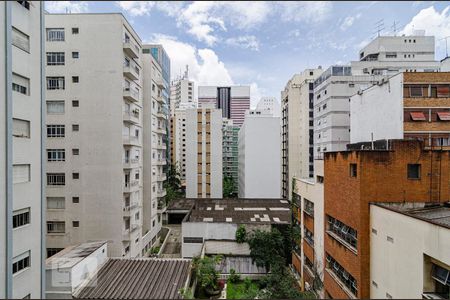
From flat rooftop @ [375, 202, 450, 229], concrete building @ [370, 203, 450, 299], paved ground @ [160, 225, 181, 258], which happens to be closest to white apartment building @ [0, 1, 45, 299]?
concrete building @ [370, 203, 450, 299]

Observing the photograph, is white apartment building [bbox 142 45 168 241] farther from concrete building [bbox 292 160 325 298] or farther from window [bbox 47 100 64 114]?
concrete building [bbox 292 160 325 298]

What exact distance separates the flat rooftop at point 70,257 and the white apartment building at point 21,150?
828 millimetres

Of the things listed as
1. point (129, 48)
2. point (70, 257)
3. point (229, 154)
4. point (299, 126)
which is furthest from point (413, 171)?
point (229, 154)

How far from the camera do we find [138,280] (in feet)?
24.5

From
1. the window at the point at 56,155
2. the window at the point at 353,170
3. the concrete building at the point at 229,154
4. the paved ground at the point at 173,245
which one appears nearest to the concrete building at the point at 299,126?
the concrete building at the point at 229,154

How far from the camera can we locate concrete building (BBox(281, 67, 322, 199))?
2277 cm

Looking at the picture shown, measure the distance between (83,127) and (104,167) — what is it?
1.83 metres

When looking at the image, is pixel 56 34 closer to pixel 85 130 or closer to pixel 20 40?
pixel 85 130

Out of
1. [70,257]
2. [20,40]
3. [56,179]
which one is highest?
[20,40]

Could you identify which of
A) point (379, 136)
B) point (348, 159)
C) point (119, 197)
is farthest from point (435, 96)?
point (119, 197)

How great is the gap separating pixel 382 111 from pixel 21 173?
40.6 feet

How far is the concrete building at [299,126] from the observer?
22.8 m

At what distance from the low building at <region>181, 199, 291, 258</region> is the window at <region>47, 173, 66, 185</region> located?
5502 millimetres

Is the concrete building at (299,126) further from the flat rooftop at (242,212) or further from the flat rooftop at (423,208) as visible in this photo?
the flat rooftop at (423,208)
